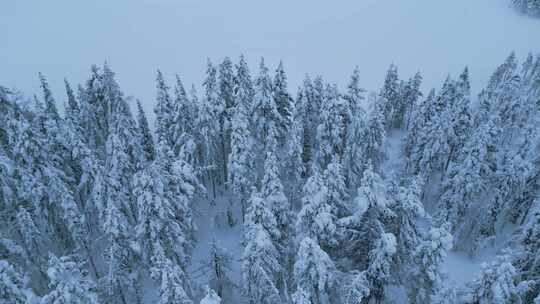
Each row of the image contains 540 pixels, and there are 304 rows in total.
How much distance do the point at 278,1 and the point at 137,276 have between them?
101 m

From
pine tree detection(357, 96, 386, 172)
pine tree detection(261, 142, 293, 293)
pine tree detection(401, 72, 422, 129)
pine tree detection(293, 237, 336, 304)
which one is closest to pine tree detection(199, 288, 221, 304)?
pine tree detection(293, 237, 336, 304)

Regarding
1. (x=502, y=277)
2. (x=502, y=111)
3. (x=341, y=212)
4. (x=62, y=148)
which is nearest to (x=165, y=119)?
(x=62, y=148)

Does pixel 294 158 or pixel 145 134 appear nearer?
pixel 294 158

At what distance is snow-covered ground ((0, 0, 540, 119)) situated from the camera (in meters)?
77.8

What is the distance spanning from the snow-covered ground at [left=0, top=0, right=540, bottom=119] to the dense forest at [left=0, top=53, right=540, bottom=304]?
1498 inches

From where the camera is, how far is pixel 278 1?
11025cm

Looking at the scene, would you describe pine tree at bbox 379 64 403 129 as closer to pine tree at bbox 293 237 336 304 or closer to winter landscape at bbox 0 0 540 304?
winter landscape at bbox 0 0 540 304

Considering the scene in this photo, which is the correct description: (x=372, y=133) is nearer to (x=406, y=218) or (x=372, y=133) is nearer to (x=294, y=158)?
(x=294, y=158)

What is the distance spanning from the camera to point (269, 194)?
22500 millimetres

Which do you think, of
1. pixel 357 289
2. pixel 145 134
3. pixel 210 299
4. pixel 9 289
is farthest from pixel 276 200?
pixel 145 134

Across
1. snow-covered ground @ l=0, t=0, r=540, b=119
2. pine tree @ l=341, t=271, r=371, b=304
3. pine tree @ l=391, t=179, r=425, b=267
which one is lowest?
pine tree @ l=341, t=271, r=371, b=304

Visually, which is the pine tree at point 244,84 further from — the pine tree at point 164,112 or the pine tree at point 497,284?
the pine tree at point 497,284

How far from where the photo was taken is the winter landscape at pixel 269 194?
1800 cm

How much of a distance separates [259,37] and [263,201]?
79206 millimetres
